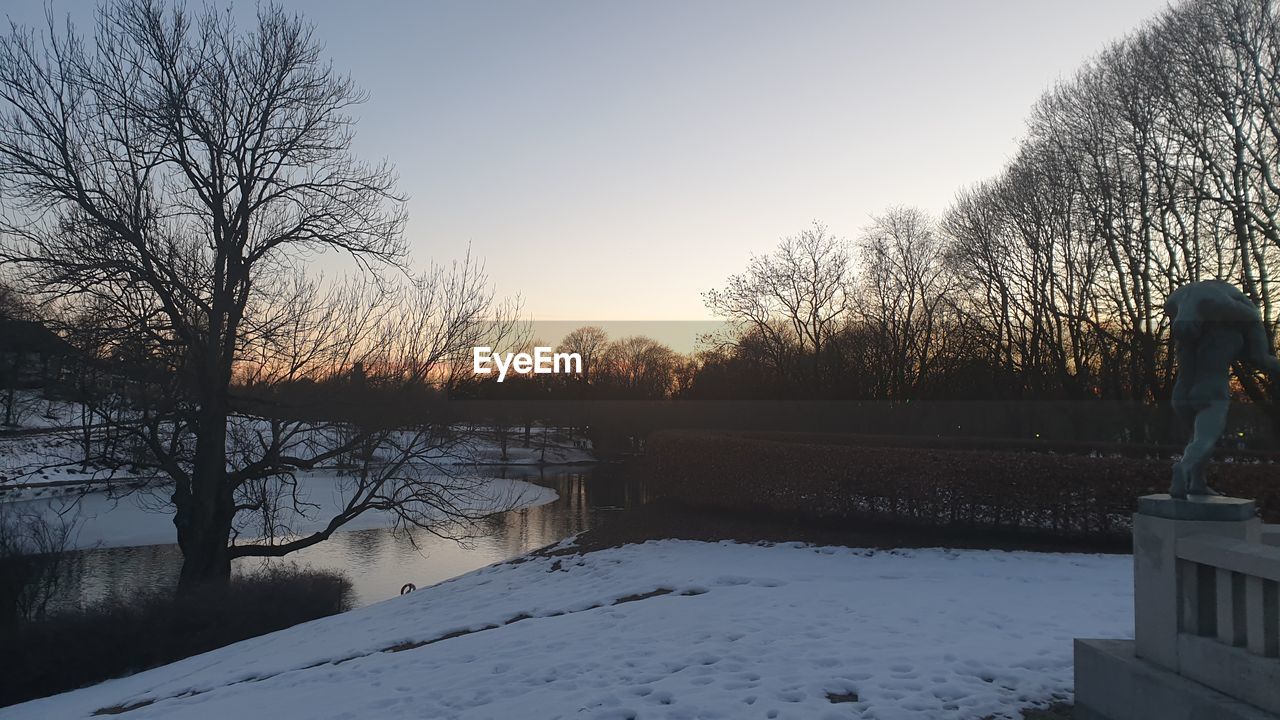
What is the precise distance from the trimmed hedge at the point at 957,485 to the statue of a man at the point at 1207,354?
6.36 meters

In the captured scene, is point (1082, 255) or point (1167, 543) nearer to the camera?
point (1167, 543)

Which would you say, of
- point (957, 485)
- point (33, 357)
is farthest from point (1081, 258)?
point (33, 357)

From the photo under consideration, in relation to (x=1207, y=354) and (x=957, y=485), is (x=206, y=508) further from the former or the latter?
(x=1207, y=354)

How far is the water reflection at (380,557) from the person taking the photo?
17.1 meters

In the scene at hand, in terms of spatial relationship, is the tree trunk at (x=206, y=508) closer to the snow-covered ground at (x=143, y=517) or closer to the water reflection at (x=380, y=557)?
the water reflection at (x=380, y=557)

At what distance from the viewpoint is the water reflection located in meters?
17.1

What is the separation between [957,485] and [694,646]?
21.2ft

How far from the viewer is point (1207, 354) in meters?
4.71

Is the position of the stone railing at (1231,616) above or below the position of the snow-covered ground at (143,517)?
above

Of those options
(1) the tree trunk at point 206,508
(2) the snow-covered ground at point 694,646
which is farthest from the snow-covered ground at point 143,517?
(2) the snow-covered ground at point 694,646

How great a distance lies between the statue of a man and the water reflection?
12.7 meters

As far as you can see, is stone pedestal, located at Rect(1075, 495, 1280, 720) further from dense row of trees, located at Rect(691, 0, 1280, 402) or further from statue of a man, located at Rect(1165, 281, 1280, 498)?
dense row of trees, located at Rect(691, 0, 1280, 402)

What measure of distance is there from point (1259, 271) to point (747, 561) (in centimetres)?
1611

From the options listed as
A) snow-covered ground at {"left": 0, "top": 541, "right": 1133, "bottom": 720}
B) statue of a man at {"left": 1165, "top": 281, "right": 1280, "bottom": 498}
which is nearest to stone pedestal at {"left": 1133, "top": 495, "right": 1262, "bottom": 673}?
statue of a man at {"left": 1165, "top": 281, "right": 1280, "bottom": 498}
